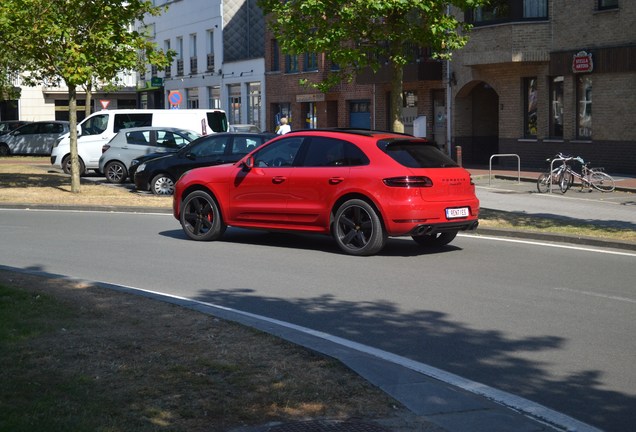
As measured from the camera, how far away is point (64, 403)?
6.04 meters

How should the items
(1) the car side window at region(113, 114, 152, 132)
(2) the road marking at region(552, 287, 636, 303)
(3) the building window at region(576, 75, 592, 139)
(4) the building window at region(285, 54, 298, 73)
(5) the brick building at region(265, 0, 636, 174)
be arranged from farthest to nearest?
(4) the building window at region(285, 54, 298, 73)
(1) the car side window at region(113, 114, 152, 132)
(3) the building window at region(576, 75, 592, 139)
(5) the brick building at region(265, 0, 636, 174)
(2) the road marking at region(552, 287, 636, 303)

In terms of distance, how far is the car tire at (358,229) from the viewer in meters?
13.5

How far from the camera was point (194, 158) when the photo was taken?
24109 millimetres

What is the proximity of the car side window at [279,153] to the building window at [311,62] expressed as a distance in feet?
109

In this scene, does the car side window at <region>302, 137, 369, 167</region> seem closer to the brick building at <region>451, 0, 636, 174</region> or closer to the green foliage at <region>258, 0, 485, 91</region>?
the green foliage at <region>258, 0, 485, 91</region>

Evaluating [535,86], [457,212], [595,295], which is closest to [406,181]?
[457,212]

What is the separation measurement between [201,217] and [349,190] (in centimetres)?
290

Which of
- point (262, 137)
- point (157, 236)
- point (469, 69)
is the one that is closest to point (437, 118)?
point (469, 69)

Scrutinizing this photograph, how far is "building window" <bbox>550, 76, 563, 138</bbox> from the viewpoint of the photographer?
33219 millimetres

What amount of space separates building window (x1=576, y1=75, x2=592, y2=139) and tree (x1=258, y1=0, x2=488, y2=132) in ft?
30.7

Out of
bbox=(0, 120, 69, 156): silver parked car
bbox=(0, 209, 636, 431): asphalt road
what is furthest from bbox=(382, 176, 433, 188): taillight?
bbox=(0, 120, 69, 156): silver parked car

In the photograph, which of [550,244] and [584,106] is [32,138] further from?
[550,244]

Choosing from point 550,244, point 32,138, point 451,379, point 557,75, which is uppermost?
point 557,75

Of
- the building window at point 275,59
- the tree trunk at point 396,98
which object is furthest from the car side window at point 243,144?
the building window at point 275,59
